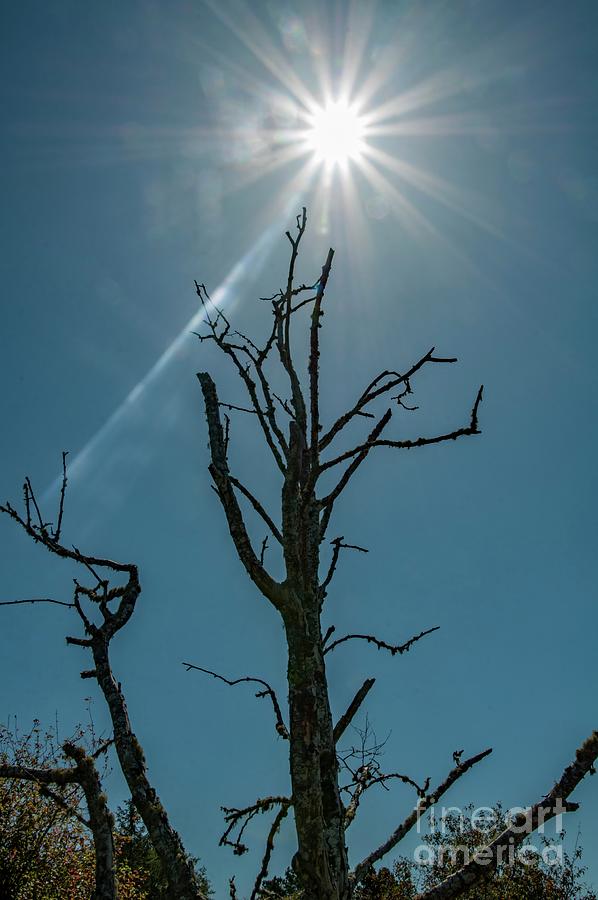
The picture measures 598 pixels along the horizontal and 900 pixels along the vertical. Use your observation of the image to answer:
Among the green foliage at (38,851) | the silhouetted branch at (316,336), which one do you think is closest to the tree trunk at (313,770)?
the silhouetted branch at (316,336)

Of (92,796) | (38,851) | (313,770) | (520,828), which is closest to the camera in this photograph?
(313,770)

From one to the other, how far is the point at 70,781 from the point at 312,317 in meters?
3.82

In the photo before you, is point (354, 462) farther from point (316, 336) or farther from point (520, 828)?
point (520, 828)

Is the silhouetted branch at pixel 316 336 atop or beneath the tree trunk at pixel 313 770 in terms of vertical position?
atop

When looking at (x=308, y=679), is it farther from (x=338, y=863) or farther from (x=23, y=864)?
(x=23, y=864)

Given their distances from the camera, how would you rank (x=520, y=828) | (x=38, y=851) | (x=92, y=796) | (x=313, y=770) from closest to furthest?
1. (x=313, y=770)
2. (x=520, y=828)
3. (x=92, y=796)
4. (x=38, y=851)

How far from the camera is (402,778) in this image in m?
4.88

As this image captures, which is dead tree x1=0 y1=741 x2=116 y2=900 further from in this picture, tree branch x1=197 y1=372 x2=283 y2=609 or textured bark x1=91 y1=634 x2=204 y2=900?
tree branch x1=197 y1=372 x2=283 y2=609

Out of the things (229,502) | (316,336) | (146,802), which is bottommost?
(146,802)

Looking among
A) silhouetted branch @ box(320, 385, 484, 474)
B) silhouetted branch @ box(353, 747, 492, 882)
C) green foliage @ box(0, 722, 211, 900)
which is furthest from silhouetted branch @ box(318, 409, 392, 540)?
green foliage @ box(0, 722, 211, 900)

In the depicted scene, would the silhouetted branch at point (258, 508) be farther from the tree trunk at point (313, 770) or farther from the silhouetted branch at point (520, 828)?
the silhouetted branch at point (520, 828)

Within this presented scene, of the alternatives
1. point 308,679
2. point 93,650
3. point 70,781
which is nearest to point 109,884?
point 70,781

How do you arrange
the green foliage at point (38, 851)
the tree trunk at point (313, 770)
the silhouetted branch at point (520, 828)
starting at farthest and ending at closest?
the green foliage at point (38, 851) → the silhouetted branch at point (520, 828) → the tree trunk at point (313, 770)

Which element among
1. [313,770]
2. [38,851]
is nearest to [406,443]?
[313,770]
